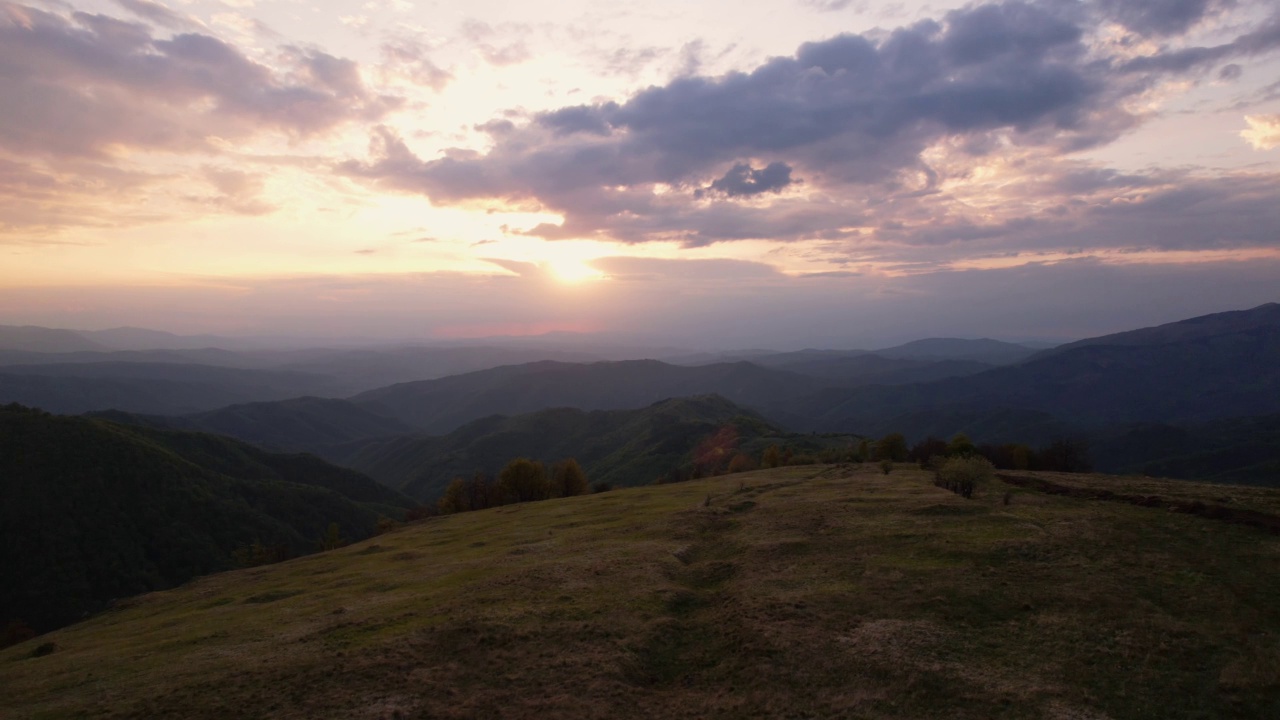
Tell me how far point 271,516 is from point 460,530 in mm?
145256

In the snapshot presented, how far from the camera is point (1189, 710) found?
19.8 meters

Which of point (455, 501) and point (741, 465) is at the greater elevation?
point (741, 465)

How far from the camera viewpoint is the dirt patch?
36.9 metres

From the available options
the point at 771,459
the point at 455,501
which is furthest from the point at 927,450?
the point at 455,501

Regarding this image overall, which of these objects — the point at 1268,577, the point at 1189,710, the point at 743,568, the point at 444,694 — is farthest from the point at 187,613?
the point at 1268,577

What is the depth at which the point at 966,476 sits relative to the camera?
56750 mm

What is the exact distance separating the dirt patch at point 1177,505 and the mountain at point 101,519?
13129 centimetres

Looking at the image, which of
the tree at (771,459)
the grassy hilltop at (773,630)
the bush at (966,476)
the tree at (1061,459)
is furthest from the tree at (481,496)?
the tree at (1061,459)

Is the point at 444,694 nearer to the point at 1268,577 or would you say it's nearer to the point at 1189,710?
the point at 1189,710

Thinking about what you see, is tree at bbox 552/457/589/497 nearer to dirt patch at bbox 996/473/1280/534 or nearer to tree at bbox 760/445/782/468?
tree at bbox 760/445/782/468

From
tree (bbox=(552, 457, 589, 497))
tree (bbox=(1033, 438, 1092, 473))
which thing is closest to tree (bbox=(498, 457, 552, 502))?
tree (bbox=(552, 457, 589, 497))

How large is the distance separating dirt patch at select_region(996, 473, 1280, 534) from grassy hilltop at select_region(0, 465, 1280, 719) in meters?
0.36

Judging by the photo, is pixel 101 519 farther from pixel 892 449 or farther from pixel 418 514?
pixel 892 449

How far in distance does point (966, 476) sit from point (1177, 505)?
1608cm
